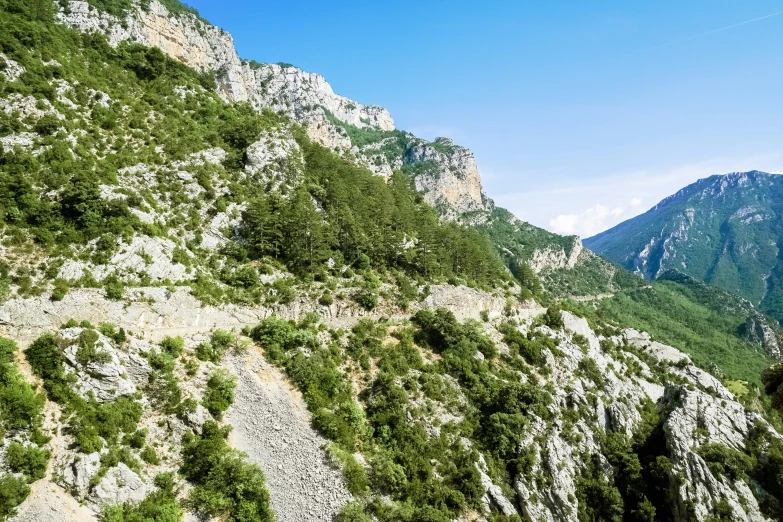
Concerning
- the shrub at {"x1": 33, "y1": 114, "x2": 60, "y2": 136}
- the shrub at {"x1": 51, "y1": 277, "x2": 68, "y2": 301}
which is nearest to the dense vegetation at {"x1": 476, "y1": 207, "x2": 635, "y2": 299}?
the shrub at {"x1": 33, "y1": 114, "x2": 60, "y2": 136}

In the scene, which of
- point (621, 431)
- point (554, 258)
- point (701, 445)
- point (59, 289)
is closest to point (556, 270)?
point (554, 258)

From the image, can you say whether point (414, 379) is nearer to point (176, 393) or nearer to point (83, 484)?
point (176, 393)

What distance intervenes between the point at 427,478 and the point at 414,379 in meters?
10.4

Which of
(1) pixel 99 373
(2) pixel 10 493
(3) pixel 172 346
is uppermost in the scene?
(3) pixel 172 346

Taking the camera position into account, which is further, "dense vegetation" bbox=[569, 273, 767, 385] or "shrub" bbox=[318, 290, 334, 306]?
"dense vegetation" bbox=[569, 273, 767, 385]

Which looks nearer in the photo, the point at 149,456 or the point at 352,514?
the point at 149,456

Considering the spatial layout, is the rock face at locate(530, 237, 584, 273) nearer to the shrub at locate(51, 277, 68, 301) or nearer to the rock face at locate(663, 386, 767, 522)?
the rock face at locate(663, 386, 767, 522)

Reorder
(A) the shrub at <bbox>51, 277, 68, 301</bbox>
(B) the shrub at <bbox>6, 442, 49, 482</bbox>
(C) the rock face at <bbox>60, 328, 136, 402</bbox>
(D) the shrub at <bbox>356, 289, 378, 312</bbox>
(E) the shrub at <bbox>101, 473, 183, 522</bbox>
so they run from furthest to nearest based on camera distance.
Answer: (D) the shrub at <bbox>356, 289, 378, 312</bbox>, (A) the shrub at <bbox>51, 277, 68, 301</bbox>, (C) the rock face at <bbox>60, 328, 136, 402</bbox>, (E) the shrub at <bbox>101, 473, 183, 522</bbox>, (B) the shrub at <bbox>6, 442, 49, 482</bbox>

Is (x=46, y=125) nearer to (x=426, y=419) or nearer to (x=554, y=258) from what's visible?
(x=426, y=419)

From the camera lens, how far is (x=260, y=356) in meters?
39.5

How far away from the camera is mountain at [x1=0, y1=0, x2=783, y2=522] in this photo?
28.7 metres

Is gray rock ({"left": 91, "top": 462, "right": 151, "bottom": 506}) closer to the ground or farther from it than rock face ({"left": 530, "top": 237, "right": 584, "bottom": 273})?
closer to the ground

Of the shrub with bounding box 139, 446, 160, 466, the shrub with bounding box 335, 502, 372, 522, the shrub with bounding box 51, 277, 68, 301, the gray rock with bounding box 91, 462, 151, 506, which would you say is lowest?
the shrub with bounding box 335, 502, 372, 522

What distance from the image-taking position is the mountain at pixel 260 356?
2866cm
